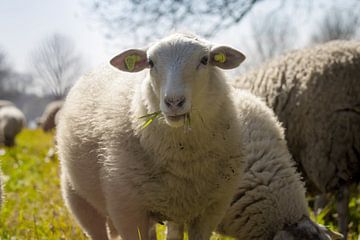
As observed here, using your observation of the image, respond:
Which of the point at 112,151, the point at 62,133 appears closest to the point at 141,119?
the point at 112,151

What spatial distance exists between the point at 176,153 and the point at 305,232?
3.69 ft

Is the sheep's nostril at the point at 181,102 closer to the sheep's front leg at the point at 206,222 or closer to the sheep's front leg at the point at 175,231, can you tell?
the sheep's front leg at the point at 206,222

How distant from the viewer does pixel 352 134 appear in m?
5.52

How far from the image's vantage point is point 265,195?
4.26 meters

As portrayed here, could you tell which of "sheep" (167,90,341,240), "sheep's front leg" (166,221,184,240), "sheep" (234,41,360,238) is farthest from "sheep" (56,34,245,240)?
"sheep" (234,41,360,238)

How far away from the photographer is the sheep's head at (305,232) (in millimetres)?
3688

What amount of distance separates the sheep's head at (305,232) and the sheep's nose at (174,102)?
4.79ft

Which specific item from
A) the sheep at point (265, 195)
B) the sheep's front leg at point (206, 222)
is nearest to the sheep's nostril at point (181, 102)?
the sheep's front leg at point (206, 222)

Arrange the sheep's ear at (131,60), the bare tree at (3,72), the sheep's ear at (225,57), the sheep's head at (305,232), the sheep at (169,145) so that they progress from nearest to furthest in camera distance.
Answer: the sheep at (169,145) < the sheep's ear at (225,57) < the sheep's ear at (131,60) < the sheep's head at (305,232) < the bare tree at (3,72)

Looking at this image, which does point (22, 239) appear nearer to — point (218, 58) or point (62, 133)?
point (62, 133)

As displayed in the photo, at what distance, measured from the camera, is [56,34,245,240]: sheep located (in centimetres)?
324

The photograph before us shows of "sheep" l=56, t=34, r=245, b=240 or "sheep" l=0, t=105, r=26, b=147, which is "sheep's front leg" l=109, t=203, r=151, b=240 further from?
"sheep" l=0, t=105, r=26, b=147

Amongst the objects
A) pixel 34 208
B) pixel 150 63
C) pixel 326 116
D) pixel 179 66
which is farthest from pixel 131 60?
pixel 326 116

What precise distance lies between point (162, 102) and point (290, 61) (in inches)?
138
